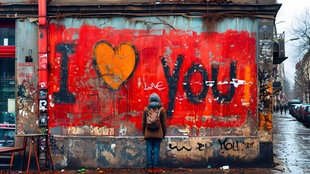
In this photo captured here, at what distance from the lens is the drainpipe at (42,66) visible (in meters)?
9.90

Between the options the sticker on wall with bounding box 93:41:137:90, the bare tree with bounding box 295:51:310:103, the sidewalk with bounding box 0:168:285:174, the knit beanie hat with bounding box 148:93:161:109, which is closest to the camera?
the knit beanie hat with bounding box 148:93:161:109

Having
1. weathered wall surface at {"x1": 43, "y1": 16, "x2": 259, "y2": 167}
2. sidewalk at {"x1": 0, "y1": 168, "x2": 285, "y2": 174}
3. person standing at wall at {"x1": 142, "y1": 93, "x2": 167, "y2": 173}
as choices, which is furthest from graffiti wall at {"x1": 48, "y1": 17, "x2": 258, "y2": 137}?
sidewalk at {"x1": 0, "y1": 168, "x2": 285, "y2": 174}

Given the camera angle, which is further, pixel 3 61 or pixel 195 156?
pixel 3 61

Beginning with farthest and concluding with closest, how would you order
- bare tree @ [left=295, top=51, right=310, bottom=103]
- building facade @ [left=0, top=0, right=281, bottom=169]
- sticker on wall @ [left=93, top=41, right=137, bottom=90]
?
bare tree @ [left=295, top=51, right=310, bottom=103] → sticker on wall @ [left=93, top=41, right=137, bottom=90] → building facade @ [left=0, top=0, right=281, bottom=169]

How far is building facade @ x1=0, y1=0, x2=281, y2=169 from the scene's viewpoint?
9.82m

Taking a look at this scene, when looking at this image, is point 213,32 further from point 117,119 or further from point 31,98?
point 31,98

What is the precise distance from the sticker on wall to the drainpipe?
4.28 feet

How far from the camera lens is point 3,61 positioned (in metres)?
10.5

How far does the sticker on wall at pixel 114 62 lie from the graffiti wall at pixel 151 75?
26mm

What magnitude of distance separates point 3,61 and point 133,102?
3781 millimetres

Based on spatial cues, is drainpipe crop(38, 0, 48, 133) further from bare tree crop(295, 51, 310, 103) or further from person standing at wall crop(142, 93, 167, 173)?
bare tree crop(295, 51, 310, 103)

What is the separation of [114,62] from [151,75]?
1024 millimetres

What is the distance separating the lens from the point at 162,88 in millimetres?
9938

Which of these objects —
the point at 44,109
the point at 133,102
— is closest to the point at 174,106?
the point at 133,102
